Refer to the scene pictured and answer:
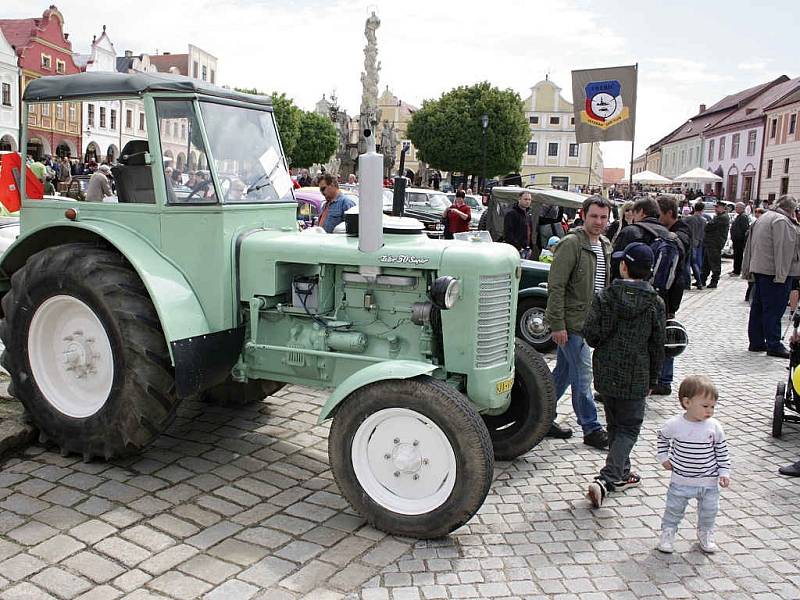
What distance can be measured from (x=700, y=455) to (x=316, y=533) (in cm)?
214

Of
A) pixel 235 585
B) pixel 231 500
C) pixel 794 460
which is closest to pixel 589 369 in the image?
pixel 794 460

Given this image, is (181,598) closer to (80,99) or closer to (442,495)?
(442,495)

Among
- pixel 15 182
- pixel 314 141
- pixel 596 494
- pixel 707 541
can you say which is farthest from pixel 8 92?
pixel 707 541

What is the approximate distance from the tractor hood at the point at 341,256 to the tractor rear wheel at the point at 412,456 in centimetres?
75

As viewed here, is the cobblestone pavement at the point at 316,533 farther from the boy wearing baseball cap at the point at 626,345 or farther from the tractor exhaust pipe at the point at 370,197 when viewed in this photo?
the tractor exhaust pipe at the point at 370,197

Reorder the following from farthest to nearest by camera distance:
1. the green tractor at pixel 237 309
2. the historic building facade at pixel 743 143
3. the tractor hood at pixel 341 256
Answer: the historic building facade at pixel 743 143 < the tractor hood at pixel 341 256 < the green tractor at pixel 237 309

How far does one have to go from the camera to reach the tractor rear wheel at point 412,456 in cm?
393

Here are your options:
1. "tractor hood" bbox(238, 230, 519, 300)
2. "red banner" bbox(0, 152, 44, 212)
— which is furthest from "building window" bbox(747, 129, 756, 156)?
"red banner" bbox(0, 152, 44, 212)

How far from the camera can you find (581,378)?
572 centimetres

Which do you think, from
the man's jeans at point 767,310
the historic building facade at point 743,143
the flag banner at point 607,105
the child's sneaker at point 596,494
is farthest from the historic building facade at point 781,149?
the child's sneaker at point 596,494

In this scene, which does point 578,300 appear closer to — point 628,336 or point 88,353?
point 628,336

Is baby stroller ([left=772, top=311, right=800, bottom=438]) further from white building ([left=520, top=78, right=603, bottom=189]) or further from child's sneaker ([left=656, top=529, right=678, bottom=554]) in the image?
white building ([left=520, top=78, right=603, bottom=189])

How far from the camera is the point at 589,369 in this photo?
18.9ft

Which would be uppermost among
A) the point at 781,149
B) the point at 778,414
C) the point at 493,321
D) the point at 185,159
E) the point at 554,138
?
the point at 554,138
